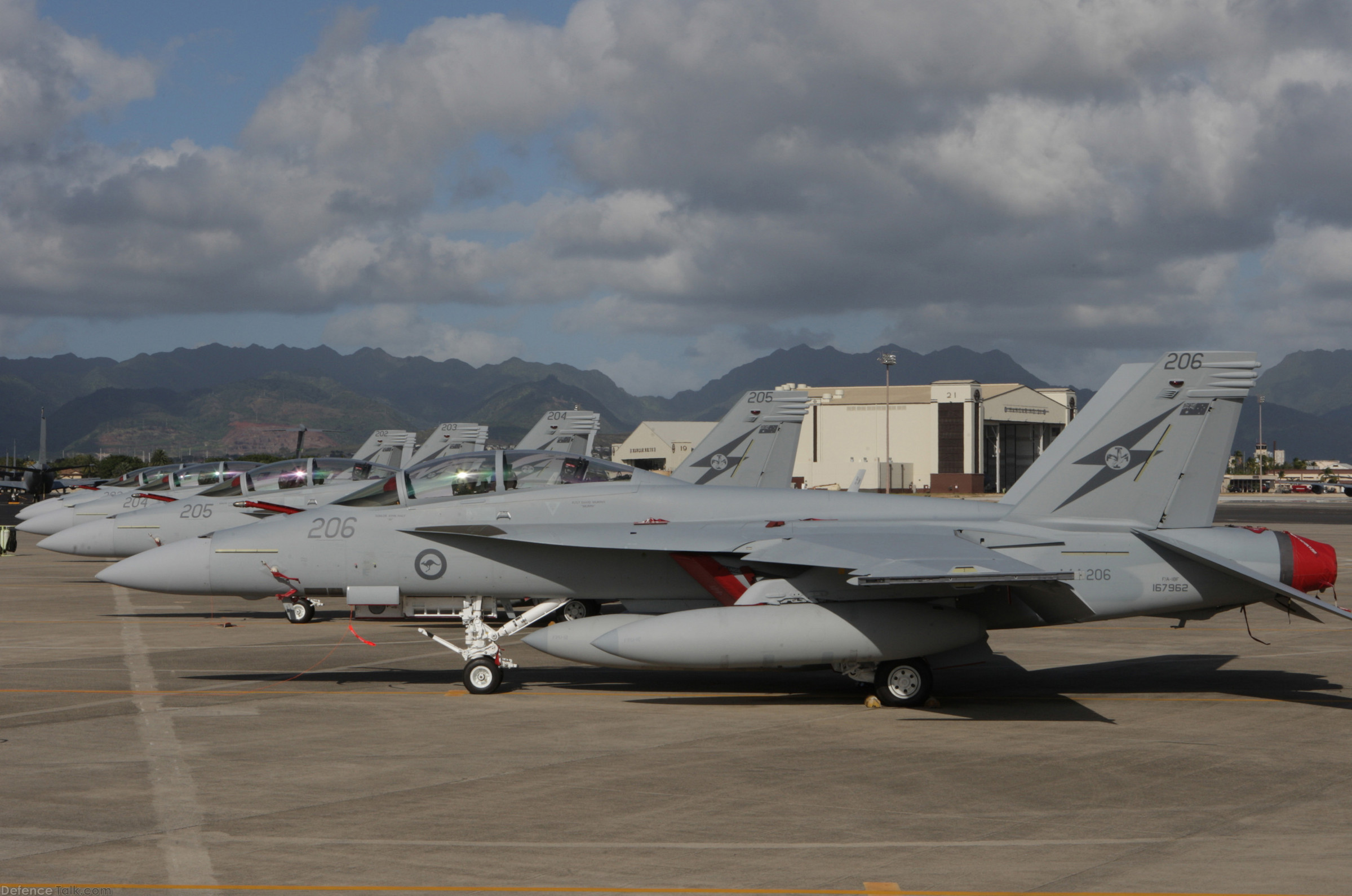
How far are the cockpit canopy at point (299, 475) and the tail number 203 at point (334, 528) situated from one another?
28.3 feet

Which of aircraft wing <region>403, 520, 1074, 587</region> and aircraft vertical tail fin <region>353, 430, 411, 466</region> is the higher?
aircraft vertical tail fin <region>353, 430, 411, 466</region>

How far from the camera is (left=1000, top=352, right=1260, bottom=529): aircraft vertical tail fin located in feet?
41.2

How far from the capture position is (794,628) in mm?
11039

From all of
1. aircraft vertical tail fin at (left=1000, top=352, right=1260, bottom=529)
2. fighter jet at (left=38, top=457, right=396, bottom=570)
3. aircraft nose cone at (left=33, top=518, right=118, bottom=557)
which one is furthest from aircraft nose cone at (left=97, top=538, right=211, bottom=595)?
aircraft vertical tail fin at (left=1000, top=352, right=1260, bottom=529)

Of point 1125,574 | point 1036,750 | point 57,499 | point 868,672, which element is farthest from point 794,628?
point 57,499

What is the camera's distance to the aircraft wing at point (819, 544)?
9.86 m

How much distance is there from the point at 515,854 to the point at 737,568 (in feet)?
18.9

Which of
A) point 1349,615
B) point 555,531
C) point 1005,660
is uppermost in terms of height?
point 555,531

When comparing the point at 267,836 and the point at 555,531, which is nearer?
the point at 267,836

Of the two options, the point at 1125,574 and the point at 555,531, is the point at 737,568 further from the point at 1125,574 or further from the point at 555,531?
Answer: the point at 1125,574

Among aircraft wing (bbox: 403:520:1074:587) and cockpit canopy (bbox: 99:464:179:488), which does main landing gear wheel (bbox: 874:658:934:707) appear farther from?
cockpit canopy (bbox: 99:464:179:488)

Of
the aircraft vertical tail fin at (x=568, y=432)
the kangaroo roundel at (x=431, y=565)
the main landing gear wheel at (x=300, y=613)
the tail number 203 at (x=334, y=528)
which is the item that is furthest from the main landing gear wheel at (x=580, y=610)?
the aircraft vertical tail fin at (x=568, y=432)

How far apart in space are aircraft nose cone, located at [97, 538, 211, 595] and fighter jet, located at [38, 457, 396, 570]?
6904mm

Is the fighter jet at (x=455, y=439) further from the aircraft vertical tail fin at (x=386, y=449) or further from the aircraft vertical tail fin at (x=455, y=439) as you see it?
the aircraft vertical tail fin at (x=386, y=449)
